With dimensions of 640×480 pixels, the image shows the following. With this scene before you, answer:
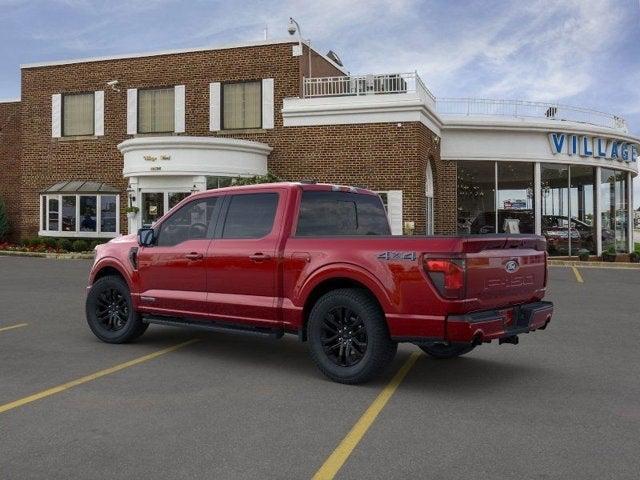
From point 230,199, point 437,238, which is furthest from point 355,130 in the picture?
point 437,238

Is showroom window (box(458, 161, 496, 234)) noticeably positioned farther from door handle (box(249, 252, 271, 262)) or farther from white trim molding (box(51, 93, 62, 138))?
door handle (box(249, 252, 271, 262))

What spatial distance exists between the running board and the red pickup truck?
0.05ft

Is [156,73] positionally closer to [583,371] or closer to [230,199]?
[230,199]

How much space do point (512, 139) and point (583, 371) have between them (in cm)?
2001

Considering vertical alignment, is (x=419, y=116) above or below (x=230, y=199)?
above

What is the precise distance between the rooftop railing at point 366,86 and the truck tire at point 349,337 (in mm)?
16872

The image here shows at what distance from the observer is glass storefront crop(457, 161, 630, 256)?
2548cm

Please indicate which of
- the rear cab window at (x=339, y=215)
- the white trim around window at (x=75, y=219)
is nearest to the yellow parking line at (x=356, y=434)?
the rear cab window at (x=339, y=215)

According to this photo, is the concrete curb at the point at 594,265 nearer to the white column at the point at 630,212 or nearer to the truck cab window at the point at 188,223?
the white column at the point at 630,212

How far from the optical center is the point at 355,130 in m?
22.5

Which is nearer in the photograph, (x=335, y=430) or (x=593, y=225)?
(x=335, y=430)

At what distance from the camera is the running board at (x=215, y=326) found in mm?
6625

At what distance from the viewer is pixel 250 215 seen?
6953mm

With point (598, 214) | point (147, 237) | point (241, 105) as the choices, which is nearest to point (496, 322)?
point (147, 237)
